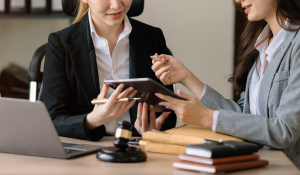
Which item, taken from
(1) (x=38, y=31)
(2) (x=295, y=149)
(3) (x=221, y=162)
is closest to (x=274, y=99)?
(2) (x=295, y=149)

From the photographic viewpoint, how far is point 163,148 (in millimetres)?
968

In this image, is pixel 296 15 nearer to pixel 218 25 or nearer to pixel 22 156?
pixel 22 156

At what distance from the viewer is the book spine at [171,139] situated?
0.94 metres

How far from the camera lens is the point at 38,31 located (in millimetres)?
2977

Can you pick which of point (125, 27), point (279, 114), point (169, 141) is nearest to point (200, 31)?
point (125, 27)

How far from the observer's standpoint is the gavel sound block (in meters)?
0.84

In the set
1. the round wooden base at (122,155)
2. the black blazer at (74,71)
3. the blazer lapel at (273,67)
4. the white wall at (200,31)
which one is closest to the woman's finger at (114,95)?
the round wooden base at (122,155)

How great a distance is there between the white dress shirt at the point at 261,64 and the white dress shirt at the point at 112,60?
1.87 feet

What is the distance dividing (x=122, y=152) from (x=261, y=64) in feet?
2.78

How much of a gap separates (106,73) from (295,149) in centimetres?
86

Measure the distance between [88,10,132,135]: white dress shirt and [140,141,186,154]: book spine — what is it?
0.58 metres

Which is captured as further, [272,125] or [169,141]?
[272,125]

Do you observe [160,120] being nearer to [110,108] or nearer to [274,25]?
[110,108]

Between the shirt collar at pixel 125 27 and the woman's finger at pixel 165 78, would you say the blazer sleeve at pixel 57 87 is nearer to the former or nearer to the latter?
the shirt collar at pixel 125 27
